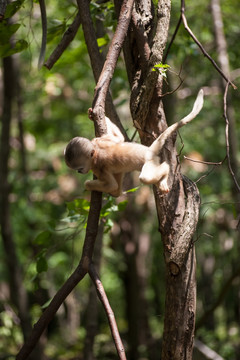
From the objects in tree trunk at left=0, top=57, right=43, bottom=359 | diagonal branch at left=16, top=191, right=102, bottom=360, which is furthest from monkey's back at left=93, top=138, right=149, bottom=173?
tree trunk at left=0, top=57, right=43, bottom=359

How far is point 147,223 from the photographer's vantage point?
9.77 m

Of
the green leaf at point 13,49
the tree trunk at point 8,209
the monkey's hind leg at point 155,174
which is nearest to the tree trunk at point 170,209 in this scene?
the monkey's hind leg at point 155,174

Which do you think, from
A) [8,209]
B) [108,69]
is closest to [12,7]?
[108,69]

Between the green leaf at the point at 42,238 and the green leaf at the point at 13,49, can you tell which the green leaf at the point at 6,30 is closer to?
the green leaf at the point at 13,49

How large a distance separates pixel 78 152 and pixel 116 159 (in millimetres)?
277

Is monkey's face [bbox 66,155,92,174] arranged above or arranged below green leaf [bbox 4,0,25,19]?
below

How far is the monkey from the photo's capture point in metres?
2.78

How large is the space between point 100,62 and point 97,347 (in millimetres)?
7463

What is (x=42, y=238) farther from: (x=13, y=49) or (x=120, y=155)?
(x=13, y=49)

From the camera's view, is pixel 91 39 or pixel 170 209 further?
pixel 91 39

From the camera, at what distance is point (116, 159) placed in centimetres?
295

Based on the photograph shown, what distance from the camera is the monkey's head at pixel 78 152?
284 cm

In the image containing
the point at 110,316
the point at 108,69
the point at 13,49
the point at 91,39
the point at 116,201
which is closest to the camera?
the point at 110,316

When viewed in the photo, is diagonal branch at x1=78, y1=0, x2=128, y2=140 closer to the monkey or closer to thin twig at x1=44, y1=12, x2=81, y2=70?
thin twig at x1=44, y1=12, x2=81, y2=70
